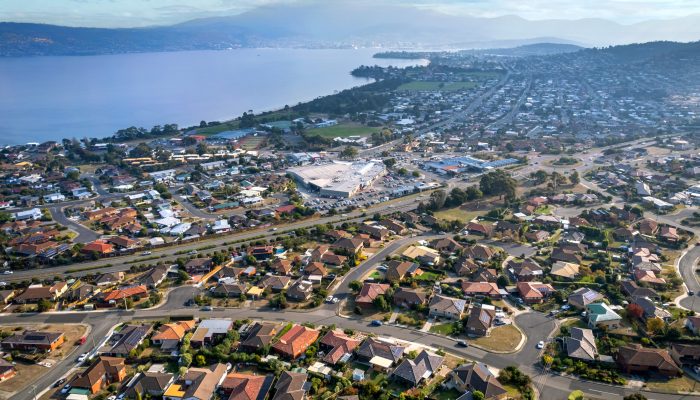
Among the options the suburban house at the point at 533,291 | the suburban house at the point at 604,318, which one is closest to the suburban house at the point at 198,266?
the suburban house at the point at 533,291

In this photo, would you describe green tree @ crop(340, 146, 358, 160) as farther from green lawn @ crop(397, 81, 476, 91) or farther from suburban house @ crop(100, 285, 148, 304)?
green lawn @ crop(397, 81, 476, 91)

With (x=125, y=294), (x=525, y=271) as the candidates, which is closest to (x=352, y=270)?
(x=525, y=271)

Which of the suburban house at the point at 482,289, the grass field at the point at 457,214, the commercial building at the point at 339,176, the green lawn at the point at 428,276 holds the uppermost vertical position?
the commercial building at the point at 339,176

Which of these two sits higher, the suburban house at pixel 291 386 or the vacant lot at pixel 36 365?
the suburban house at pixel 291 386

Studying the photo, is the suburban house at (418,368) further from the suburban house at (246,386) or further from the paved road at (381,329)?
the suburban house at (246,386)

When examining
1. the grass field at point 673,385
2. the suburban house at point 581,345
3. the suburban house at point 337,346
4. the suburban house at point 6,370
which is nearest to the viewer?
the grass field at point 673,385
